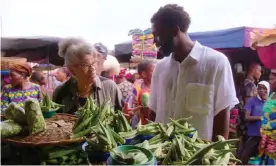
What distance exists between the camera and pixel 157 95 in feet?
9.92

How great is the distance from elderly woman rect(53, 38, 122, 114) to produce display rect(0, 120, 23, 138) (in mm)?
1168

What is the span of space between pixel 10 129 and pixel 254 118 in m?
4.42

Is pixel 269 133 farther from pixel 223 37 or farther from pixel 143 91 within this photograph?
pixel 223 37

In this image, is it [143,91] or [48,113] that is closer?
[48,113]

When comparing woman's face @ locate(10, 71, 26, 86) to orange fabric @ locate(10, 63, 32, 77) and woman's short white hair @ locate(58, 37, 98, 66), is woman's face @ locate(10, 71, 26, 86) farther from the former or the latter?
woman's short white hair @ locate(58, 37, 98, 66)

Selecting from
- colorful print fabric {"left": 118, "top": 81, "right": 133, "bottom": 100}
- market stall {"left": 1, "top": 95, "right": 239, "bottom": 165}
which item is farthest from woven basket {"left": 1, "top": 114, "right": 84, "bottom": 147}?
colorful print fabric {"left": 118, "top": 81, "right": 133, "bottom": 100}

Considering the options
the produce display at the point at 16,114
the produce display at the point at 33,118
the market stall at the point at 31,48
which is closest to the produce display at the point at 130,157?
the produce display at the point at 33,118

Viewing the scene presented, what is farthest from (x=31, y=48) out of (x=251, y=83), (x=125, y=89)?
(x=251, y=83)

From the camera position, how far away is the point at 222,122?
2650mm

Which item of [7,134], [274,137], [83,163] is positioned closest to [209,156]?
[83,163]

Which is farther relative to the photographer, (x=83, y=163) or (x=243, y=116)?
(x=243, y=116)

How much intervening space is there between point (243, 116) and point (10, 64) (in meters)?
4.24

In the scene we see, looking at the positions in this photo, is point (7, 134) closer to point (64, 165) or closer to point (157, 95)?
point (64, 165)

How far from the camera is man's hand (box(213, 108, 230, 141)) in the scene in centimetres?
262
